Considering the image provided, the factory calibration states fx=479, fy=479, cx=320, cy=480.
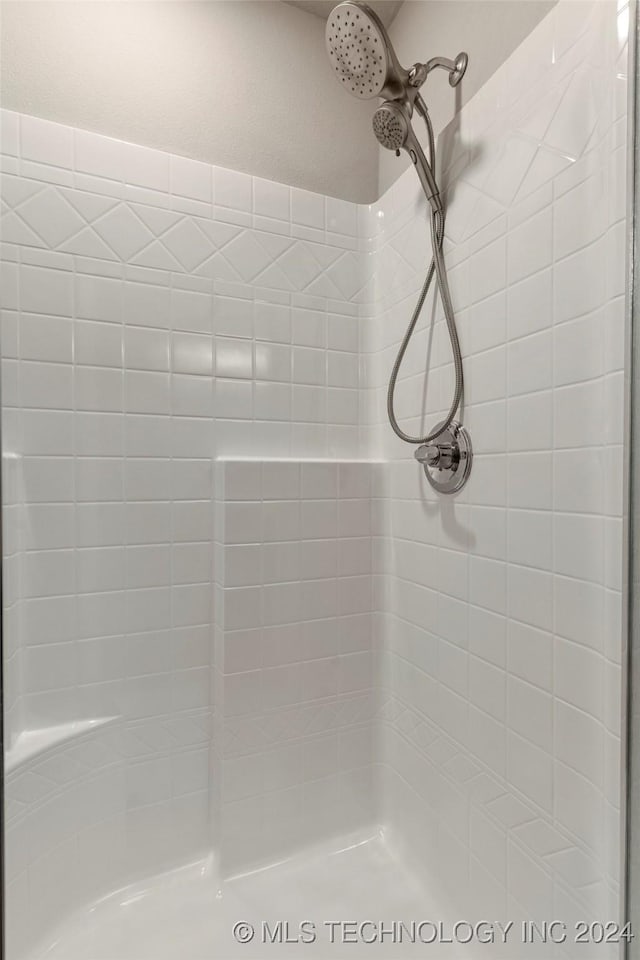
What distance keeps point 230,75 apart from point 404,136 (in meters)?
0.55

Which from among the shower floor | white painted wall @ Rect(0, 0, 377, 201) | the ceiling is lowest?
the shower floor

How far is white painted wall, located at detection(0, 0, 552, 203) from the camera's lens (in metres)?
1.08

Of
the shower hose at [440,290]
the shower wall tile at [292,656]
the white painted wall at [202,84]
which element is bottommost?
the shower wall tile at [292,656]

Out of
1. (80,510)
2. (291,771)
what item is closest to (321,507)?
(80,510)

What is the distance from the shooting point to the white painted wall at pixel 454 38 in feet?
3.11

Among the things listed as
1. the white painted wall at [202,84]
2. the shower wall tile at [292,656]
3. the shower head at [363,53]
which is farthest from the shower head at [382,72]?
the shower wall tile at [292,656]

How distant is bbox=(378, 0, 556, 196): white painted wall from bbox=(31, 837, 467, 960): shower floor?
1823 mm

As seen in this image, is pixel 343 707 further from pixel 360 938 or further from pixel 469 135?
pixel 469 135

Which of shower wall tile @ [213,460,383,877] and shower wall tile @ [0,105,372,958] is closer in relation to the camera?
shower wall tile @ [0,105,372,958]

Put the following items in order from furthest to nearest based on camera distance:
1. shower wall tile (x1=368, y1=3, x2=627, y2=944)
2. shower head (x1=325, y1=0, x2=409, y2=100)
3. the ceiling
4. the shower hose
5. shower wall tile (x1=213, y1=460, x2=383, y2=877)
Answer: the ceiling
shower wall tile (x1=213, y1=460, x2=383, y2=877)
the shower hose
shower head (x1=325, y1=0, x2=409, y2=100)
shower wall tile (x1=368, y1=3, x2=627, y2=944)

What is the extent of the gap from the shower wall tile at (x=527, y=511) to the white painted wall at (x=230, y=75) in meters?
0.23

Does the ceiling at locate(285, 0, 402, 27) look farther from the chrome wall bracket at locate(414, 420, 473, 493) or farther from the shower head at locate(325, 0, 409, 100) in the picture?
the chrome wall bracket at locate(414, 420, 473, 493)

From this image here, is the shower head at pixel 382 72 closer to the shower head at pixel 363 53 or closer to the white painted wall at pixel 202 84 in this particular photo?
the shower head at pixel 363 53

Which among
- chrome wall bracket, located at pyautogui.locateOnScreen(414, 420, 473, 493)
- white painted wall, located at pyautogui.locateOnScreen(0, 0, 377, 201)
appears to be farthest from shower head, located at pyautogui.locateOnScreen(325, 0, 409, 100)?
chrome wall bracket, located at pyautogui.locateOnScreen(414, 420, 473, 493)
